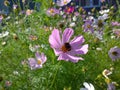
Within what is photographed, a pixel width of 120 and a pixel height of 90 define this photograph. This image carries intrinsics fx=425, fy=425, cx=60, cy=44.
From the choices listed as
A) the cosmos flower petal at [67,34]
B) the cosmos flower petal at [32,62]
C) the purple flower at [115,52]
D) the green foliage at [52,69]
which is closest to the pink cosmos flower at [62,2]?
the green foliage at [52,69]

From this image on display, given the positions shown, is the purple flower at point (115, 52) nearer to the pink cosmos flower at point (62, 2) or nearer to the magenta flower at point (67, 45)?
the magenta flower at point (67, 45)

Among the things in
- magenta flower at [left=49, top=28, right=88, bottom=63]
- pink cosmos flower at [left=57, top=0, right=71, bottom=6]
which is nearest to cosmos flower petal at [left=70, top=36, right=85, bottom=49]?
magenta flower at [left=49, top=28, right=88, bottom=63]

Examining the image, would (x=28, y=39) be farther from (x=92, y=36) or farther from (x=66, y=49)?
(x=66, y=49)

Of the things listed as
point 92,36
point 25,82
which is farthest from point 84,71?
point 92,36

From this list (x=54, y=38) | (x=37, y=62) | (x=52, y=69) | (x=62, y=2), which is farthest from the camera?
(x=62, y=2)

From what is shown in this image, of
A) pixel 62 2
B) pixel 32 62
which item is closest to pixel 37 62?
pixel 32 62

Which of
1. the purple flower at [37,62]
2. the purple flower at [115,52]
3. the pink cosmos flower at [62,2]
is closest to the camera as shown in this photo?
the purple flower at [37,62]

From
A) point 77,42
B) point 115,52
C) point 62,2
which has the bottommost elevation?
point 77,42

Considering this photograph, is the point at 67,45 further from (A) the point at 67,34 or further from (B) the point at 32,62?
(B) the point at 32,62
